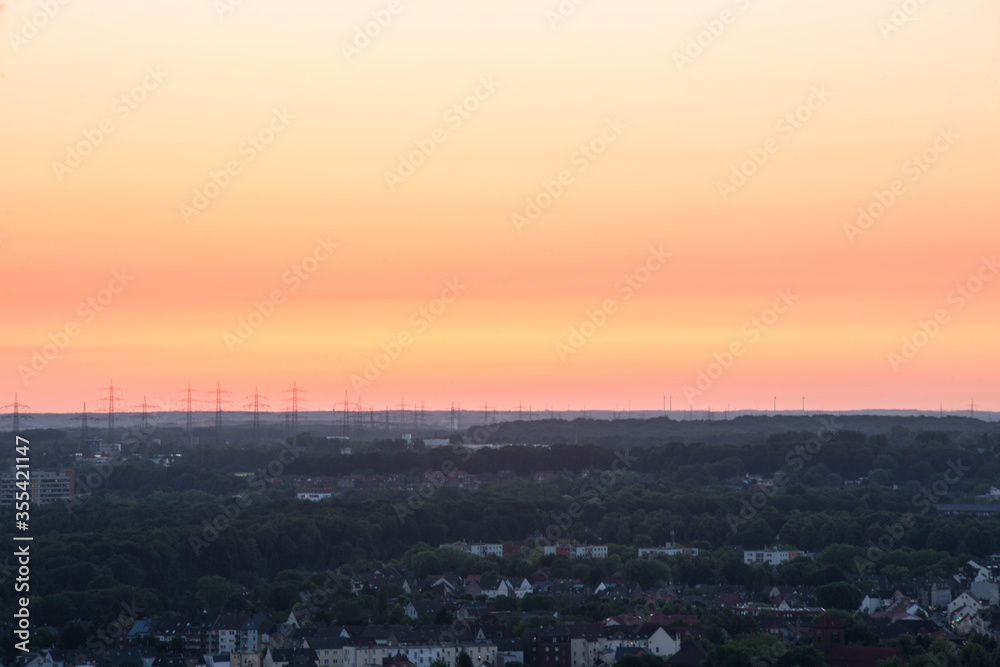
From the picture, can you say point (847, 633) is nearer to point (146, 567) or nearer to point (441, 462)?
point (146, 567)

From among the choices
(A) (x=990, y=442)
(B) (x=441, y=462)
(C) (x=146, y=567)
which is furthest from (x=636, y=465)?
(C) (x=146, y=567)

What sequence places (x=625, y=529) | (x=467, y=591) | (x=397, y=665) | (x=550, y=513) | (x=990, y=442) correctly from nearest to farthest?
(x=397, y=665) → (x=467, y=591) → (x=625, y=529) → (x=550, y=513) → (x=990, y=442)

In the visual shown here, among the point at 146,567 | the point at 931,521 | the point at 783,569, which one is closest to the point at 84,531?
the point at 146,567

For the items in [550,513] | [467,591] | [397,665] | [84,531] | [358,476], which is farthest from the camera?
[358,476]

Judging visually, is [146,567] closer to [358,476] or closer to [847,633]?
[847,633]

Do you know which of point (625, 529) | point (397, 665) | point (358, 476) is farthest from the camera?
point (358, 476)

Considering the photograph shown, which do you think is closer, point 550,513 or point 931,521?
point 931,521

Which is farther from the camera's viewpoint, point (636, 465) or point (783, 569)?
point (636, 465)

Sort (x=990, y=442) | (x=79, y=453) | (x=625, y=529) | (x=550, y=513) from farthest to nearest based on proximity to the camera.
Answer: (x=79, y=453)
(x=990, y=442)
(x=550, y=513)
(x=625, y=529)
